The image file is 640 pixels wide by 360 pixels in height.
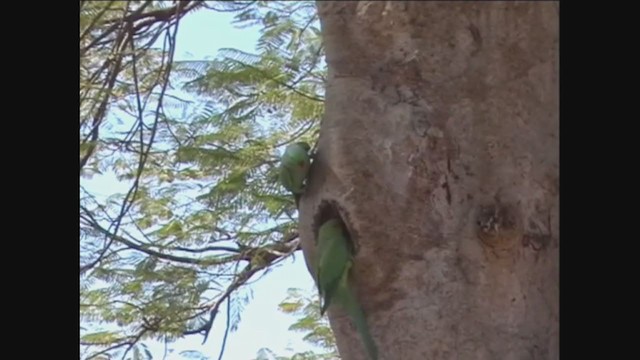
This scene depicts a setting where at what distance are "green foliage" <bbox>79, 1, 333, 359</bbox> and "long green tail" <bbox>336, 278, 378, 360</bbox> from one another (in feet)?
2.85

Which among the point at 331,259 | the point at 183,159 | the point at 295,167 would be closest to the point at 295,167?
the point at 295,167

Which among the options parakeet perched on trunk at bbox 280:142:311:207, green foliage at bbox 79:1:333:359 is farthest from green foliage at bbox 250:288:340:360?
parakeet perched on trunk at bbox 280:142:311:207

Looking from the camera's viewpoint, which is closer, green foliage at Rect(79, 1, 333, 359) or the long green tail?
the long green tail

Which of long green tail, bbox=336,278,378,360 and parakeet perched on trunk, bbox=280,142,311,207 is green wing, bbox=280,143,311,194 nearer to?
parakeet perched on trunk, bbox=280,142,311,207

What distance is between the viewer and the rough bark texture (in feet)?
3.64

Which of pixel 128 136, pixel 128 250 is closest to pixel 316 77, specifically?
pixel 128 136

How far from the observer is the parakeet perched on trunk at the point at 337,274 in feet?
3.82

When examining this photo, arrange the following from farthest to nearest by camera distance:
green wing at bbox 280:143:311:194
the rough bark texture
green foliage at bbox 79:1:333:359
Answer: green foliage at bbox 79:1:333:359 → green wing at bbox 280:143:311:194 → the rough bark texture

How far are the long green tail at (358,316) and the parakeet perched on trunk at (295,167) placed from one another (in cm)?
17

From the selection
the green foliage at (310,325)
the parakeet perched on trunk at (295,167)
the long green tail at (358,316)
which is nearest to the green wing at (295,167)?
the parakeet perched on trunk at (295,167)

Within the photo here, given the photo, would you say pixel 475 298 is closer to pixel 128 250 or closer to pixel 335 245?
pixel 335 245

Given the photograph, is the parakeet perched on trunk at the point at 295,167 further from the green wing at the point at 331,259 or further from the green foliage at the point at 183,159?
the green foliage at the point at 183,159
